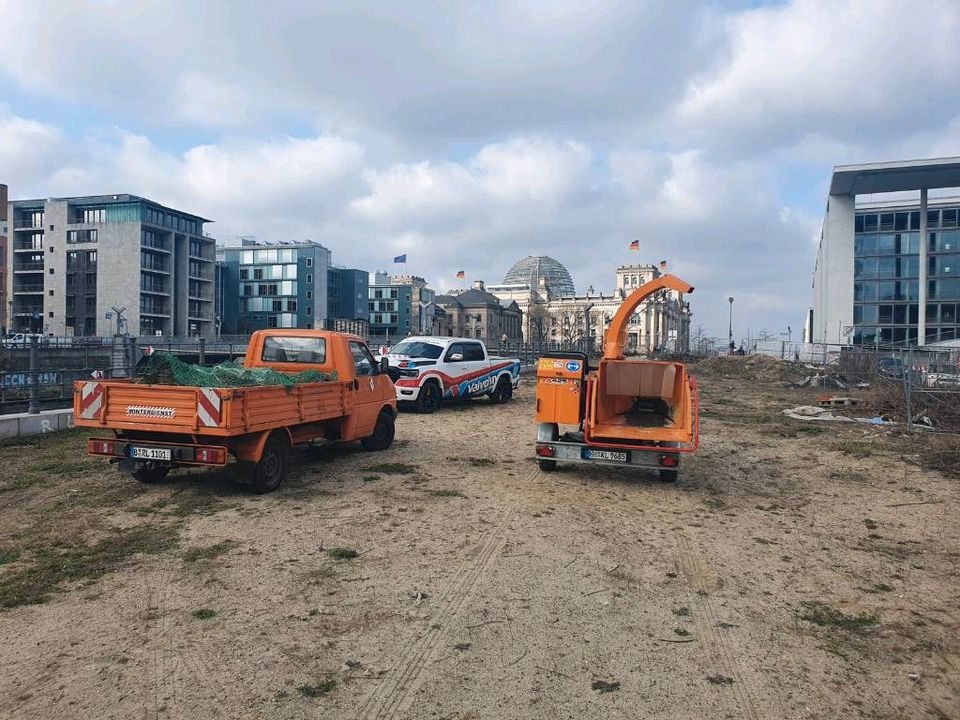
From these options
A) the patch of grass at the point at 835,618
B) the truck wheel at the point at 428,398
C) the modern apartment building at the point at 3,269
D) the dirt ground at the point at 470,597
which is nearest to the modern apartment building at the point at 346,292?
the modern apartment building at the point at 3,269

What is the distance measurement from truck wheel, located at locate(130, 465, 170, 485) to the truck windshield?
9.21m

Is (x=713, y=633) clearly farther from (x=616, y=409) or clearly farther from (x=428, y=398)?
(x=428, y=398)

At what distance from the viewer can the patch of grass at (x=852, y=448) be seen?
39.9 ft

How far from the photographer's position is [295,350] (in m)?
10.2

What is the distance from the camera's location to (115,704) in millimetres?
3494

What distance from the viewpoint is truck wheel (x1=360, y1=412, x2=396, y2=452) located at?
11.2 m

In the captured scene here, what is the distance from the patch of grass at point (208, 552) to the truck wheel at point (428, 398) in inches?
413

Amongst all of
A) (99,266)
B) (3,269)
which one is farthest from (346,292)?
(3,269)

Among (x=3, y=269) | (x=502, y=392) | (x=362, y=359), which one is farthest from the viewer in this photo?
(x=3, y=269)

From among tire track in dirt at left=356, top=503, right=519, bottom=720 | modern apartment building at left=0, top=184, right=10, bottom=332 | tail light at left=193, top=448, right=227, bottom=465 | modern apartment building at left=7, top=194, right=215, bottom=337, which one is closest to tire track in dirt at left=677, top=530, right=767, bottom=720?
tire track in dirt at left=356, top=503, right=519, bottom=720

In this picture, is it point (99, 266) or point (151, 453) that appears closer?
point (151, 453)

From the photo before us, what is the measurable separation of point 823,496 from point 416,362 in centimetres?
1014

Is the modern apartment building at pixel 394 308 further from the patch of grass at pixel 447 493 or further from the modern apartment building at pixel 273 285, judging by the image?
the patch of grass at pixel 447 493

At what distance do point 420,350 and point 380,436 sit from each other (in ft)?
20.8
